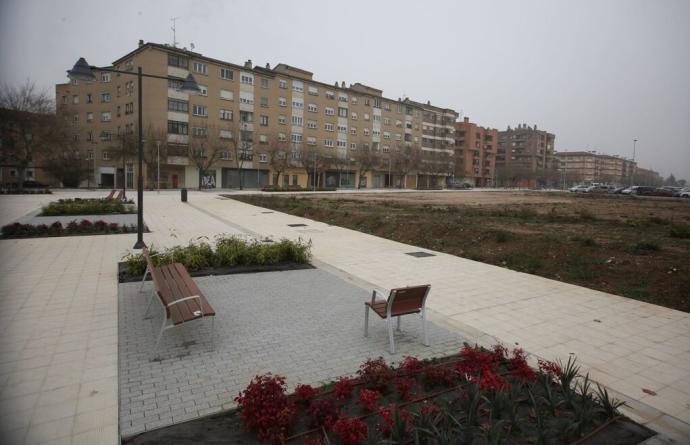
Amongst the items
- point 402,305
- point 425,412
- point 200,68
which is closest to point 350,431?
point 425,412

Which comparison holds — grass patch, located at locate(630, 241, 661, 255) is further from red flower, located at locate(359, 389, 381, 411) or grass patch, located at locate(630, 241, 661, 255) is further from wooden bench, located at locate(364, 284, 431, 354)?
red flower, located at locate(359, 389, 381, 411)

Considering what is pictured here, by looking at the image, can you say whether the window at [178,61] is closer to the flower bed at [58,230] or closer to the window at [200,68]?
the window at [200,68]

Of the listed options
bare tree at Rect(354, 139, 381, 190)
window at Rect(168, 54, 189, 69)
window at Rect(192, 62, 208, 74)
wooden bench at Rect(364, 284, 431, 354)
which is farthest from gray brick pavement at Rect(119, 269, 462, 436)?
bare tree at Rect(354, 139, 381, 190)

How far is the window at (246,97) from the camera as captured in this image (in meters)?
64.2

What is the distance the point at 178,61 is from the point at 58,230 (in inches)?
1960

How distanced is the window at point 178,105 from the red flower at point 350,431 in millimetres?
60345

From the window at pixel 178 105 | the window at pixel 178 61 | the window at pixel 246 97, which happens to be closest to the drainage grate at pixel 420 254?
the window at pixel 178 105

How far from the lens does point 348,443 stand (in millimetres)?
3037

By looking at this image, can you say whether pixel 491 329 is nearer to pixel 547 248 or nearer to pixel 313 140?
pixel 547 248

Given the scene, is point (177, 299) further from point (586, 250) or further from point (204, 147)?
point (204, 147)

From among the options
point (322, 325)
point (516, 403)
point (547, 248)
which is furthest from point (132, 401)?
point (547, 248)

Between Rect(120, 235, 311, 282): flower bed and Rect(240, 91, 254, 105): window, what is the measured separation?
192 ft

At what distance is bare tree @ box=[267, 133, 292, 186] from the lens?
63.2m

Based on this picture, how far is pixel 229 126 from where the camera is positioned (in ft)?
203
